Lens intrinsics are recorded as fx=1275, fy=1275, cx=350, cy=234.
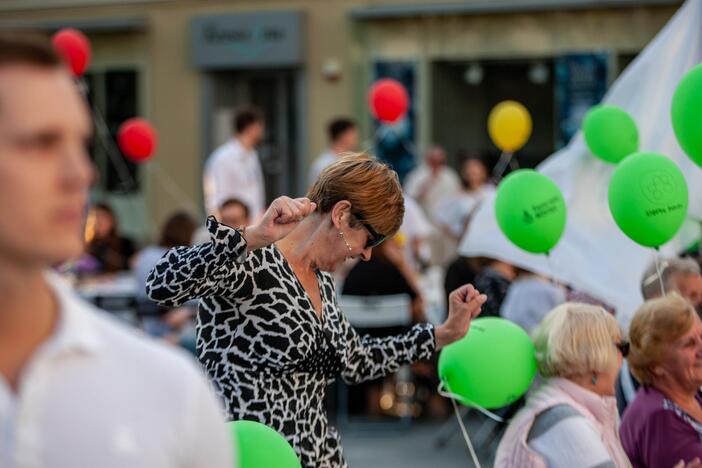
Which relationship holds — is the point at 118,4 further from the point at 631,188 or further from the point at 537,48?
the point at 631,188

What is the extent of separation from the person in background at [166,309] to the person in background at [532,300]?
7.98ft

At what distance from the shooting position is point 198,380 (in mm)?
1689

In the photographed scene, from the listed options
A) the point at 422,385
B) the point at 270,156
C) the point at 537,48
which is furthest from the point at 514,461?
the point at 270,156

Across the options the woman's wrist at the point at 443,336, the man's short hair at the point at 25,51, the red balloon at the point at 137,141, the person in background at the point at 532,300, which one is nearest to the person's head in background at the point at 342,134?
the red balloon at the point at 137,141

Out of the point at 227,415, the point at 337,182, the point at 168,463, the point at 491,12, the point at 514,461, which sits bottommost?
the point at 514,461

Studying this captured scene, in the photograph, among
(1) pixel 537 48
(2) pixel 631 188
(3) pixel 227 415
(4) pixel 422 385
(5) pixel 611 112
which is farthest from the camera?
(1) pixel 537 48

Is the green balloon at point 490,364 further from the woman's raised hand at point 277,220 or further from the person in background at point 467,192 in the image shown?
the person in background at point 467,192

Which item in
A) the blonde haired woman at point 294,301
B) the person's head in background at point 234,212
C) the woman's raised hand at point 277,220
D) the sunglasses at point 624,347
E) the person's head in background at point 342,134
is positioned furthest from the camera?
the person's head in background at point 342,134

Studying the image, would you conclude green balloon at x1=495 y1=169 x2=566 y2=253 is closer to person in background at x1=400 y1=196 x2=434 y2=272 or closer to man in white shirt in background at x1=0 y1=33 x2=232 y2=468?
man in white shirt in background at x1=0 y1=33 x2=232 y2=468

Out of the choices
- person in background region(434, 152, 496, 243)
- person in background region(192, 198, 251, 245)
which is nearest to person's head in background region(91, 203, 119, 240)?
person in background region(434, 152, 496, 243)

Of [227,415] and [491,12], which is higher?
[491,12]

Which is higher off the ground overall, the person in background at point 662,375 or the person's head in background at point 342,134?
the person's head in background at point 342,134

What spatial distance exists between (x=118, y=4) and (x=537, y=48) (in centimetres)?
588

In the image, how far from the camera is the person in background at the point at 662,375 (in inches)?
159
